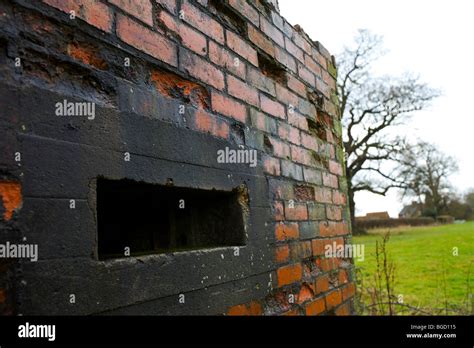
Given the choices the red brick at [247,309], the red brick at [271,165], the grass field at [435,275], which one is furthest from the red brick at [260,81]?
the grass field at [435,275]

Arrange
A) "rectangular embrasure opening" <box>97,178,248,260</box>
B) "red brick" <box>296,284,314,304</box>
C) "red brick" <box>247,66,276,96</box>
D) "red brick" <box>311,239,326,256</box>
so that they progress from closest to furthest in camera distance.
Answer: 1. "rectangular embrasure opening" <box>97,178,248,260</box>
2. "red brick" <box>247,66,276,96</box>
3. "red brick" <box>296,284,314,304</box>
4. "red brick" <box>311,239,326,256</box>

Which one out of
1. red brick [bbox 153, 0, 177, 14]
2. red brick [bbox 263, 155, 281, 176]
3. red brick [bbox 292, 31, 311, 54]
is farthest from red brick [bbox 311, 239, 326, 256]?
red brick [bbox 153, 0, 177, 14]

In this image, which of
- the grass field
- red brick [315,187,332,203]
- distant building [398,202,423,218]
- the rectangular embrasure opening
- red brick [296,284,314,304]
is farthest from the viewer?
distant building [398,202,423,218]

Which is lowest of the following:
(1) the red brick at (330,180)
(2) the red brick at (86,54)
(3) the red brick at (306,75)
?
(1) the red brick at (330,180)

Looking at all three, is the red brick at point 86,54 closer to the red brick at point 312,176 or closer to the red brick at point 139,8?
the red brick at point 139,8

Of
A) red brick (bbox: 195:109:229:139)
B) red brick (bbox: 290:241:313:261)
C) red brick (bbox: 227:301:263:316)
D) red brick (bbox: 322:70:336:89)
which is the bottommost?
red brick (bbox: 227:301:263:316)

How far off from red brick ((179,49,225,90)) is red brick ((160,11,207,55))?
0.11ft

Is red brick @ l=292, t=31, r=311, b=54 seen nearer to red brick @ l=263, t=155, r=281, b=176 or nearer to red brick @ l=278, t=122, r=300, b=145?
red brick @ l=278, t=122, r=300, b=145

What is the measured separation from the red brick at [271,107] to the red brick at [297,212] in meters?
0.45

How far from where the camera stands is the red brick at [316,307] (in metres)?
1.92

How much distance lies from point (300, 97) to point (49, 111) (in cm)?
153

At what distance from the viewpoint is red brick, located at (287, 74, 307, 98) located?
2098mm

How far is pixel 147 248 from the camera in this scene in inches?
63.5
